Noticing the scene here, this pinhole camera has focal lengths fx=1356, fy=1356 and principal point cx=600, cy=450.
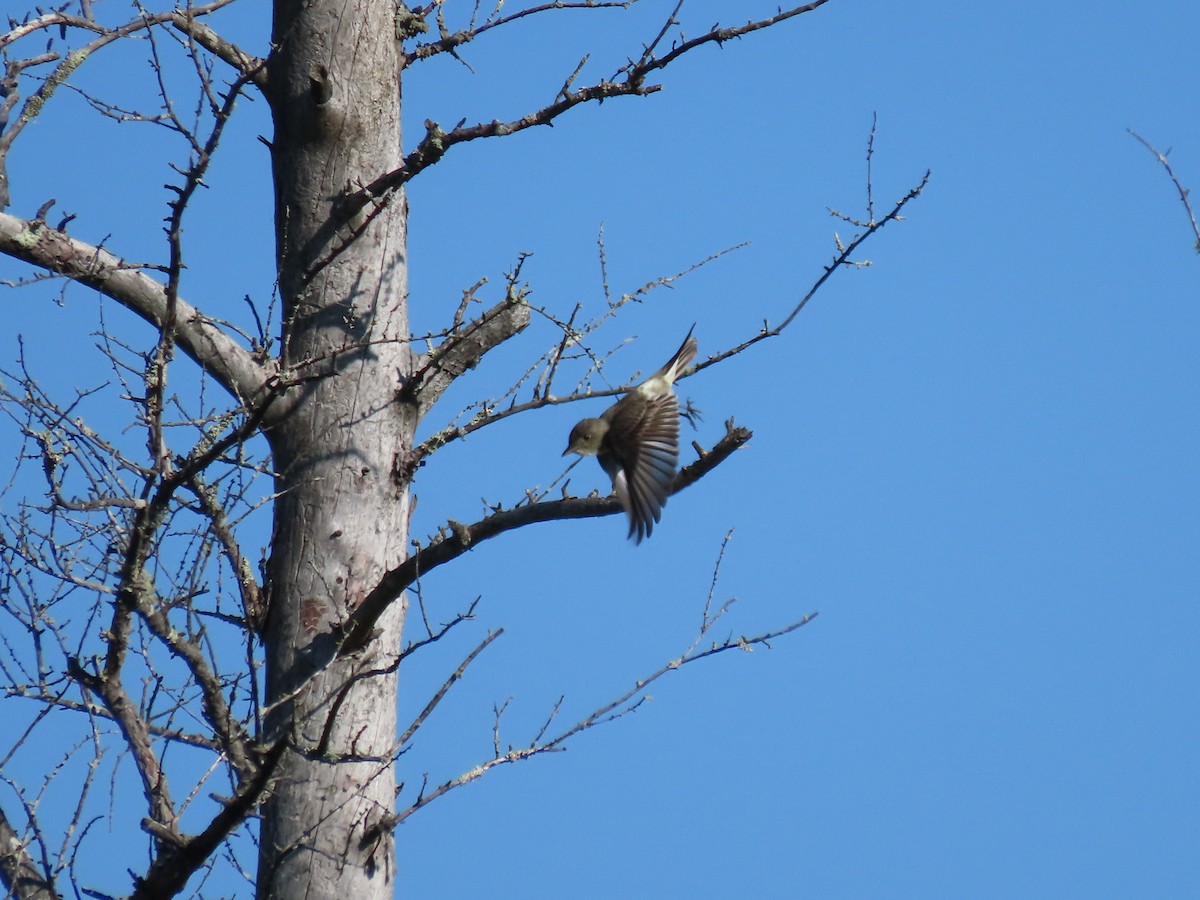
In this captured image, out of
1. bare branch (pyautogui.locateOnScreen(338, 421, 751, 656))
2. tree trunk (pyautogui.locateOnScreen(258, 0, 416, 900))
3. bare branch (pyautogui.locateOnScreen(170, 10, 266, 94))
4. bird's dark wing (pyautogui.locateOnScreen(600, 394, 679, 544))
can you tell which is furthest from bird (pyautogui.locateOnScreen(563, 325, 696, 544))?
bare branch (pyautogui.locateOnScreen(170, 10, 266, 94))

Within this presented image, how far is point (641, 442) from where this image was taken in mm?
5375

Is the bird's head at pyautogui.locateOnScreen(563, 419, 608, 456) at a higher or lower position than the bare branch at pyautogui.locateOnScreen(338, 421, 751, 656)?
higher

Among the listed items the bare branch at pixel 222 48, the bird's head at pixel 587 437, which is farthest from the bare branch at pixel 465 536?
the bare branch at pixel 222 48

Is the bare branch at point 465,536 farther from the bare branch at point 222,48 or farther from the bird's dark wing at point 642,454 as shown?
the bare branch at point 222,48

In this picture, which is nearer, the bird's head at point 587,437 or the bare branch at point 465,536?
the bare branch at point 465,536

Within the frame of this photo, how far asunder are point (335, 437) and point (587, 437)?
156 centimetres

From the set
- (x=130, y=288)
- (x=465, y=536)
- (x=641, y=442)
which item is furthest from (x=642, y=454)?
(x=130, y=288)

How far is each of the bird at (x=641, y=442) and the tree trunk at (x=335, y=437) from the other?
0.83 m

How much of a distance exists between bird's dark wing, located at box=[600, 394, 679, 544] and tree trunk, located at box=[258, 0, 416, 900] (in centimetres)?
82

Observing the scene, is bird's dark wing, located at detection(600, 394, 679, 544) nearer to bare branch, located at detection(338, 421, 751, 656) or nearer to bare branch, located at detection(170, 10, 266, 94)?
bare branch, located at detection(338, 421, 751, 656)

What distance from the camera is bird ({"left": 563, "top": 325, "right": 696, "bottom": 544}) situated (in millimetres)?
4836

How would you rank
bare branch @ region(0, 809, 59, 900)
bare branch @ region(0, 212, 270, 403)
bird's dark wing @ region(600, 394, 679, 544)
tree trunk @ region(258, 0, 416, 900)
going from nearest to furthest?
bare branch @ region(0, 809, 59, 900)
tree trunk @ region(258, 0, 416, 900)
bare branch @ region(0, 212, 270, 403)
bird's dark wing @ region(600, 394, 679, 544)

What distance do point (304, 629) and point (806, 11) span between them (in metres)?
2.81

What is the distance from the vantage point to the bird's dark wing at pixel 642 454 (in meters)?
4.79
